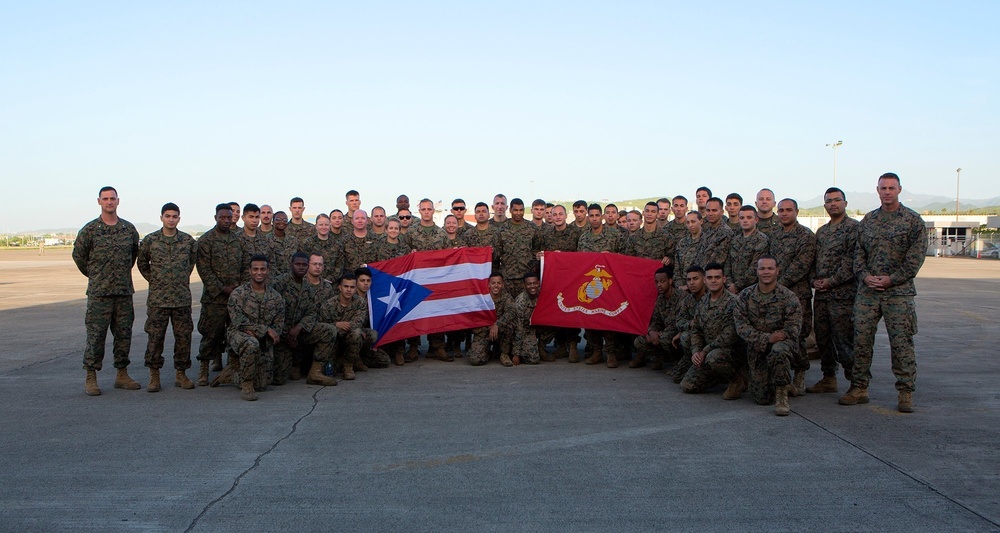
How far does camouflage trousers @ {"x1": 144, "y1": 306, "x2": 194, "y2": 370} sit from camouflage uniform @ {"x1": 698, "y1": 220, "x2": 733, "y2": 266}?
5.98 meters

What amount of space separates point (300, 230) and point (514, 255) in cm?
337

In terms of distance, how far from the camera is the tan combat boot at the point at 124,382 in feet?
27.2

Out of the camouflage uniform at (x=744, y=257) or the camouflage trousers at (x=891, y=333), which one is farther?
the camouflage uniform at (x=744, y=257)

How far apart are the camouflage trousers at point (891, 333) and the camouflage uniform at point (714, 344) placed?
1.12 metres

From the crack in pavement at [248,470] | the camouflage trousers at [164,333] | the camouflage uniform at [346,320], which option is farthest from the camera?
the camouflage uniform at [346,320]

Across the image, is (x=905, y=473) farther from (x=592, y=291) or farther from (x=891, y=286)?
(x=592, y=291)

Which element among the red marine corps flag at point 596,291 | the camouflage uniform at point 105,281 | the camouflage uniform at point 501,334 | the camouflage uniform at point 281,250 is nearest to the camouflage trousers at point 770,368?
the red marine corps flag at point 596,291

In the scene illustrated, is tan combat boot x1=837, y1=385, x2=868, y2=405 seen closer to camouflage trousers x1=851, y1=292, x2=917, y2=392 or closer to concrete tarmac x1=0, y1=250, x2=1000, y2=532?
camouflage trousers x1=851, y1=292, x2=917, y2=392

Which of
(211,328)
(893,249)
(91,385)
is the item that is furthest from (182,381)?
(893,249)

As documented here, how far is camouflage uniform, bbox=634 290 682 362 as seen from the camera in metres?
9.23

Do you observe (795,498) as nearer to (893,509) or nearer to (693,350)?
(893,509)

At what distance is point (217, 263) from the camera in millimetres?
8820

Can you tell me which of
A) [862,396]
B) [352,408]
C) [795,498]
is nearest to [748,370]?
[862,396]

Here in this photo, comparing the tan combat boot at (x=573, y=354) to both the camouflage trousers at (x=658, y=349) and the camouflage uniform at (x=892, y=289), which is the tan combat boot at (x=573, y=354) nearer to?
the camouflage trousers at (x=658, y=349)
